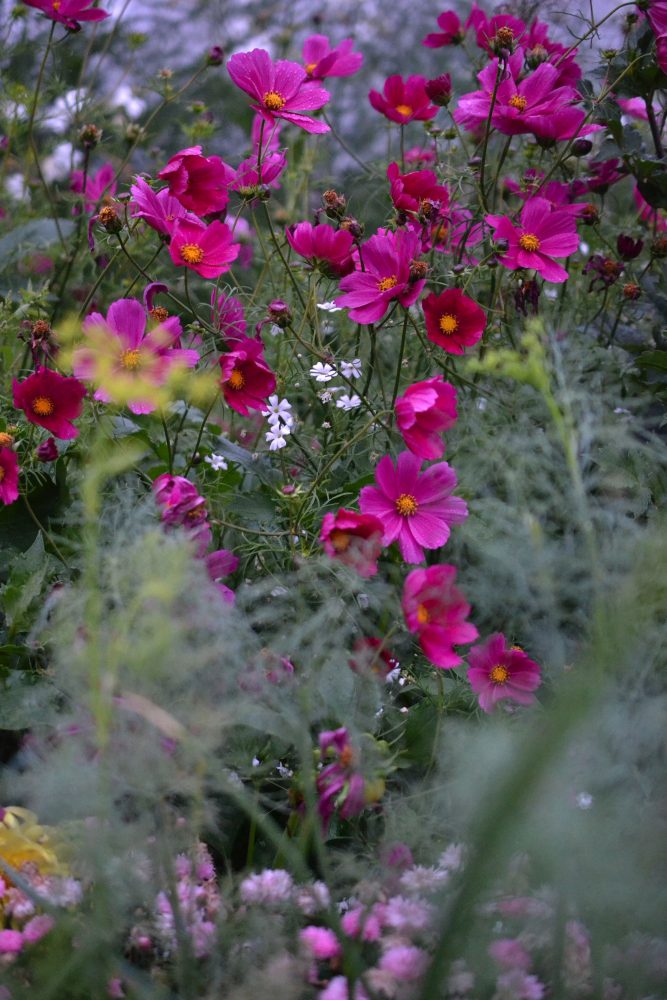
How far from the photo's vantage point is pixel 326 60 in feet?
3.80

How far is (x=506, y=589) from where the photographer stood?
80 cm

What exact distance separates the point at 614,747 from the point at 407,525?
27cm

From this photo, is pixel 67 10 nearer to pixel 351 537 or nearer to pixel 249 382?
pixel 249 382

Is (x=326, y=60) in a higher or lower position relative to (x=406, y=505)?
higher

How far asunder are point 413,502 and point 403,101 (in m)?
0.62

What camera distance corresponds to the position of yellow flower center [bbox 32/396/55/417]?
0.89 m

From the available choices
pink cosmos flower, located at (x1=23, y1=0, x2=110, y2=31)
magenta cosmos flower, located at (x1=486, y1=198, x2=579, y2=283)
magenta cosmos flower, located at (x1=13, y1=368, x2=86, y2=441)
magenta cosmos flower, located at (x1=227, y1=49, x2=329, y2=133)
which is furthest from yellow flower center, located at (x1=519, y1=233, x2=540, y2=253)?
pink cosmos flower, located at (x1=23, y1=0, x2=110, y2=31)

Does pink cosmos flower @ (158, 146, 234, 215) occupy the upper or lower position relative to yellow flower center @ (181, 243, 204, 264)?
upper

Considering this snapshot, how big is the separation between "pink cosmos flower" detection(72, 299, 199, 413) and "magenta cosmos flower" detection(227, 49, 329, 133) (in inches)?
9.8

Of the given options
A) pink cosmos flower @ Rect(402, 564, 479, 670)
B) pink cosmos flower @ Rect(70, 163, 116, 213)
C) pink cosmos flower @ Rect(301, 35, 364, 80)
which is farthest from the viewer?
pink cosmos flower @ Rect(70, 163, 116, 213)

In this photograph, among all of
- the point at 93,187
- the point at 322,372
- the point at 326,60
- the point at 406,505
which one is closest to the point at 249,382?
the point at 322,372

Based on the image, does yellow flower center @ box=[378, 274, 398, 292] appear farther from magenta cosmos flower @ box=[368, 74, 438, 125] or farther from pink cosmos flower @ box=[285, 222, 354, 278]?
magenta cosmos flower @ box=[368, 74, 438, 125]

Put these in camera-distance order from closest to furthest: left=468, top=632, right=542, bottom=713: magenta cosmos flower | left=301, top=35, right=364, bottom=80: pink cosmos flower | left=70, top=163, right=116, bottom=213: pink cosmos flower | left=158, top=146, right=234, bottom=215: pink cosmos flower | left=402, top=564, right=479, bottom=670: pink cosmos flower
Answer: left=402, top=564, right=479, bottom=670: pink cosmos flower, left=468, top=632, right=542, bottom=713: magenta cosmos flower, left=158, top=146, right=234, bottom=215: pink cosmos flower, left=301, top=35, right=364, bottom=80: pink cosmos flower, left=70, top=163, right=116, bottom=213: pink cosmos flower

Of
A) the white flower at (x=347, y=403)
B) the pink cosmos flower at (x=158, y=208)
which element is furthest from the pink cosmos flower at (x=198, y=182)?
the white flower at (x=347, y=403)
